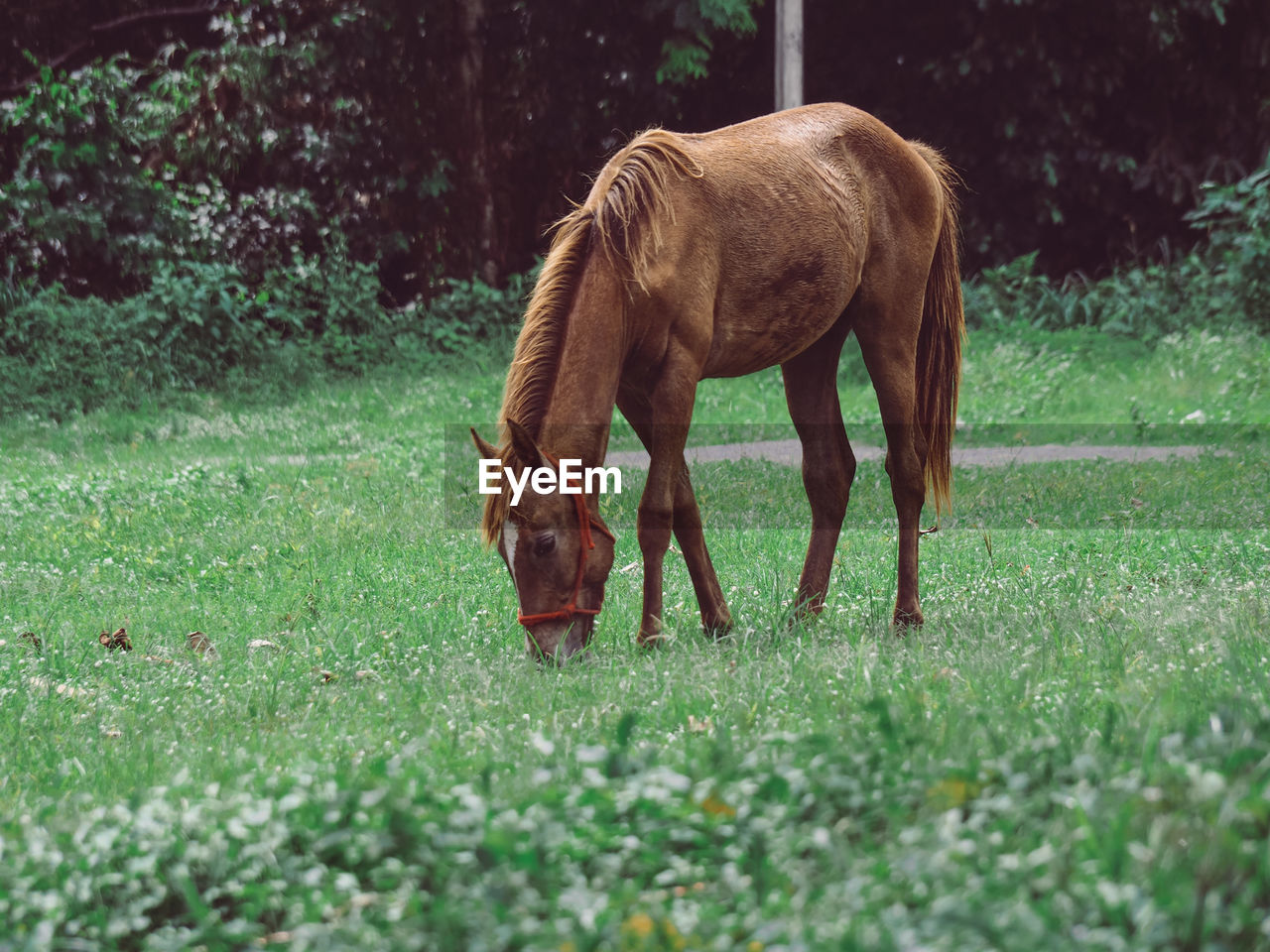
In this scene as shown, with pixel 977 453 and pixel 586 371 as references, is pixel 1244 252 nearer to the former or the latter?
pixel 977 453

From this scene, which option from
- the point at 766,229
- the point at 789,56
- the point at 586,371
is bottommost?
the point at 586,371

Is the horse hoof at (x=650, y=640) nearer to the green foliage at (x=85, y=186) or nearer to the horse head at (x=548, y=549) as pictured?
the horse head at (x=548, y=549)

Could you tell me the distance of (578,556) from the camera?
15.2ft

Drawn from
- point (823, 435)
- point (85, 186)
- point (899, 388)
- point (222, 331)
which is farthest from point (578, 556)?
point (85, 186)

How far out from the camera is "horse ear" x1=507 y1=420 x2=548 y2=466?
437 centimetres

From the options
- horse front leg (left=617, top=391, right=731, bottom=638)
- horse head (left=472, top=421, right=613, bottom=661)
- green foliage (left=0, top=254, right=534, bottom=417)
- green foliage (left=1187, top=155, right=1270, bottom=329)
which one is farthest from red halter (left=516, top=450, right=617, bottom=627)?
green foliage (left=1187, top=155, right=1270, bottom=329)

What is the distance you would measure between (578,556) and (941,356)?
233 cm

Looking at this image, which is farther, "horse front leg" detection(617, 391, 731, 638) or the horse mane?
"horse front leg" detection(617, 391, 731, 638)

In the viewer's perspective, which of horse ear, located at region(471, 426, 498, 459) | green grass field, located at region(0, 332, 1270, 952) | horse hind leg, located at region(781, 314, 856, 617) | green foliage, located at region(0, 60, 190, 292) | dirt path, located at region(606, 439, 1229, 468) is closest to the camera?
green grass field, located at region(0, 332, 1270, 952)

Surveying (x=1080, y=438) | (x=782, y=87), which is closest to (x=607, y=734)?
(x=1080, y=438)

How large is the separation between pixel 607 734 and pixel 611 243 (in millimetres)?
1875

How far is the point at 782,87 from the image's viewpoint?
12281 mm

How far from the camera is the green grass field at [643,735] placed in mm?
2484

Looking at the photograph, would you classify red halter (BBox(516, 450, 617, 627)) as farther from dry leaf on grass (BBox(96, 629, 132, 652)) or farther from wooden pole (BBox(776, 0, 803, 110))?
wooden pole (BBox(776, 0, 803, 110))
